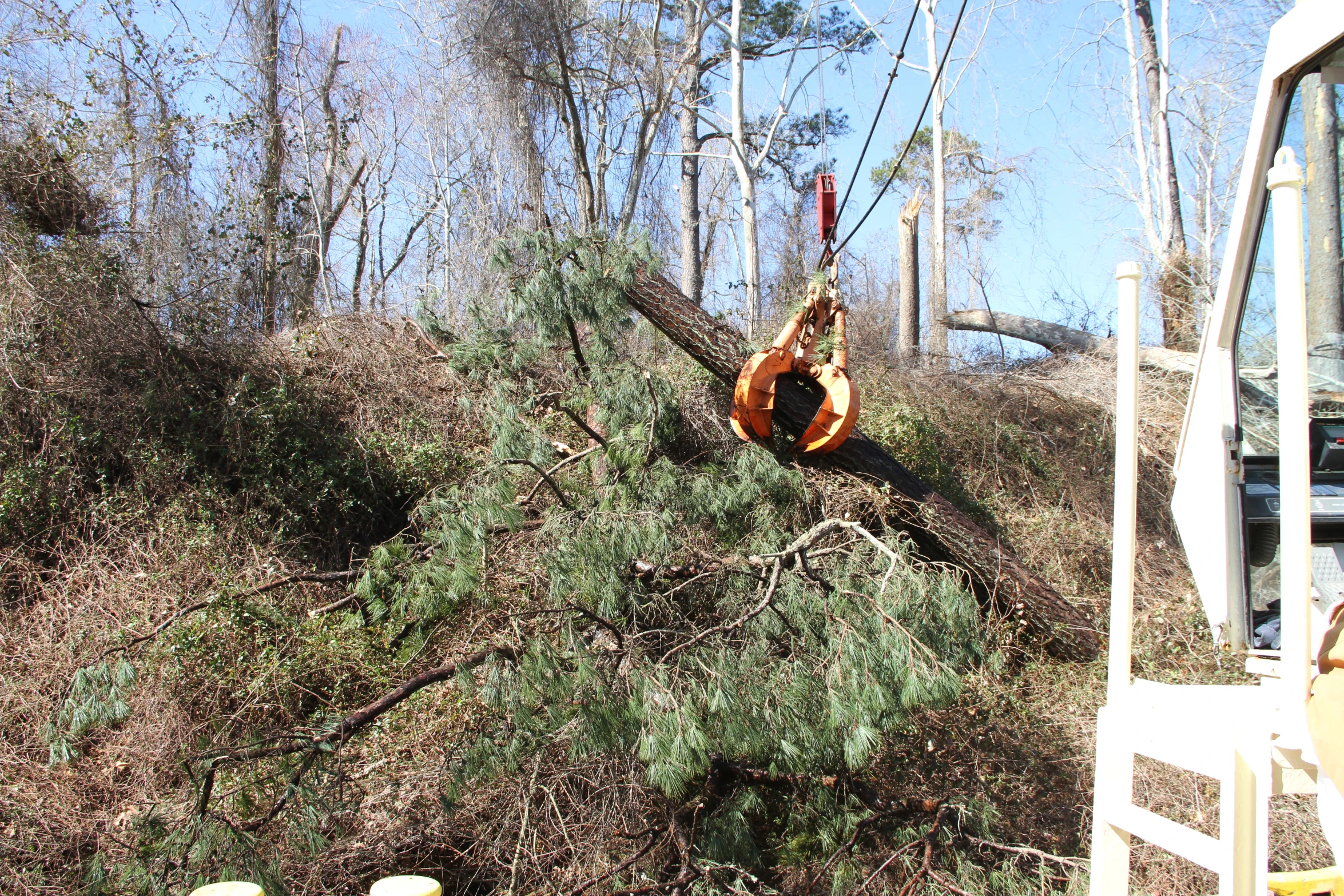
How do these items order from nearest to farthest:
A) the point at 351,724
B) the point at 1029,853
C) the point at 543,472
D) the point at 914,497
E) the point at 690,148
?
the point at 351,724
the point at 1029,853
the point at 543,472
the point at 914,497
the point at 690,148

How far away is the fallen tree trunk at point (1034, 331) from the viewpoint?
33.1 feet

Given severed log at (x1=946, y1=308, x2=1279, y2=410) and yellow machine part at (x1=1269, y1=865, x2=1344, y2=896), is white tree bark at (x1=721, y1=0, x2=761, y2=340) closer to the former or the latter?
severed log at (x1=946, y1=308, x2=1279, y2=410)

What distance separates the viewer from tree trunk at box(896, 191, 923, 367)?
11.1 metres

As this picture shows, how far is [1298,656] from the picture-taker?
141 cm

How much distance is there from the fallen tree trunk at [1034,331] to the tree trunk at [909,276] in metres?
0.52

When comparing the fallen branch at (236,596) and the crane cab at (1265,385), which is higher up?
the crane cab at (1265,385)

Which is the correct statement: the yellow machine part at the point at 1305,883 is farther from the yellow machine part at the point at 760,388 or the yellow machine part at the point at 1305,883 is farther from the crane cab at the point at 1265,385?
the yellow machine part at the point at 760,388

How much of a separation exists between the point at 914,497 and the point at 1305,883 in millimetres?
4602

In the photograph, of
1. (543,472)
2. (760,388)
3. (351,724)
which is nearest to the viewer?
(351,724)

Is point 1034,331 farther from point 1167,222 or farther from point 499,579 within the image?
point 499,579

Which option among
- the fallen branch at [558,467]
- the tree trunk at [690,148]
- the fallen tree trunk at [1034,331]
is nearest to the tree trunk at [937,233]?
the fallen tree trunk at [1034,331]

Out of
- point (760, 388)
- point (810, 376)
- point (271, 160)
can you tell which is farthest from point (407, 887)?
point (271, 160)

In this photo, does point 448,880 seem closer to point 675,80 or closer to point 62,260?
point 62,260

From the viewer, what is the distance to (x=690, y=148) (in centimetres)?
1491
